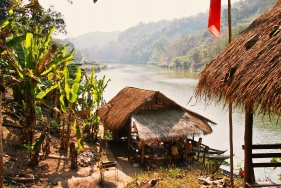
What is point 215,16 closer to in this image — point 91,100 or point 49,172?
point 49,172

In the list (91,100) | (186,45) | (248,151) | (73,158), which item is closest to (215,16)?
(248,151)

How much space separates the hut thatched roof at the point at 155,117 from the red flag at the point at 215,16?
5.18 m

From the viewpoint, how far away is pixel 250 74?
143 inches

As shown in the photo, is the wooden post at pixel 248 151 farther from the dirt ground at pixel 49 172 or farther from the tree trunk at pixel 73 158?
the tree trunk at pixel 73 158

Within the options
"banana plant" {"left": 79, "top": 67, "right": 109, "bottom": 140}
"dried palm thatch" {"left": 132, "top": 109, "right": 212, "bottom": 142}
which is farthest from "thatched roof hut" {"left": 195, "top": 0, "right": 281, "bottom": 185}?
"banana plant" {"left": 79, "top": 67, "right": 109, "bottom": 140}

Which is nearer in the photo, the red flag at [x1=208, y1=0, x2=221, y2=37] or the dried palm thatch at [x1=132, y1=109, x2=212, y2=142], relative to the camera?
the red flag at [x1=208, y1=0, x2=221, y2=37]

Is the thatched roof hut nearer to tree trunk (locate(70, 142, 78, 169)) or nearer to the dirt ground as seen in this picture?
the dirt ground

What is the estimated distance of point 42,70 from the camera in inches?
293

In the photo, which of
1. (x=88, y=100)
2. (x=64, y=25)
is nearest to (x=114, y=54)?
(x=64, y=25)

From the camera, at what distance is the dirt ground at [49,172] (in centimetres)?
700

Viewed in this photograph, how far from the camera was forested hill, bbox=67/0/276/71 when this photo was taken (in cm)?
6147

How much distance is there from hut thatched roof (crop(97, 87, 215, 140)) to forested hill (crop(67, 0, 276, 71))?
39.3 meters

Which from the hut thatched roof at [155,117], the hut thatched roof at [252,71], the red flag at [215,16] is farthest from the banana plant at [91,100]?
the hut thatched roof at [252,71]

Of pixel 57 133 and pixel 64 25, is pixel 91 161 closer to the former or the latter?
pixel 57 133
